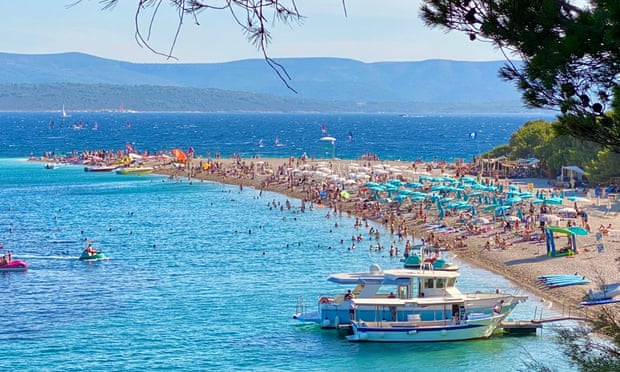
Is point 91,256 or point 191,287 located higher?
point 91,256

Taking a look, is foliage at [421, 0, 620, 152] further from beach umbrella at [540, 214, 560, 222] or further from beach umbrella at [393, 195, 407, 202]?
beach umbrella at [393, 195, 407, 202]

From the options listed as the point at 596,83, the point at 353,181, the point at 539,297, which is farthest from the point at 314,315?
the point at 353,181

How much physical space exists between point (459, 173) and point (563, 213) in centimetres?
2292

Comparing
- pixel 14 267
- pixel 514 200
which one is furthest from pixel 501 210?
pixel 14 267

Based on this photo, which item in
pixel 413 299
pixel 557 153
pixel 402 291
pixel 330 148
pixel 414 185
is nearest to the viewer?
pixel 413 299

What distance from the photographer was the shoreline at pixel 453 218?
117 feet

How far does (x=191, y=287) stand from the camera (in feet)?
116

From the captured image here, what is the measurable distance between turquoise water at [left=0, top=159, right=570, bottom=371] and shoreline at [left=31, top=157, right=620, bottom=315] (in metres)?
1.54

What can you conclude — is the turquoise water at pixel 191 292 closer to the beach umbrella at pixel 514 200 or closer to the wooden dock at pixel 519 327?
the wooden dock at pixel 519 327

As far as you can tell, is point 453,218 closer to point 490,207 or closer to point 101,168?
point 490,207

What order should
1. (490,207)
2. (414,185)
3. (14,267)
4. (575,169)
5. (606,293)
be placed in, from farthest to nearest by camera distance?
(414,185) < (575,169) < (490,207) < (14,267) < (606,293)

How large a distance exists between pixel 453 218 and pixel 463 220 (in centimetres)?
156

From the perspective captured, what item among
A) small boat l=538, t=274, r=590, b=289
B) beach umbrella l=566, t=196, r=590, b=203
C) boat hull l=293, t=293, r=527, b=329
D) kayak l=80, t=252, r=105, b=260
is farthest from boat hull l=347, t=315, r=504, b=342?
beach umbrella l=566, t=196, r=590, b=203

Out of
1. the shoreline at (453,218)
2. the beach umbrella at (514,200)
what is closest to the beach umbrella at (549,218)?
the shoreline at (453,218)
